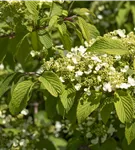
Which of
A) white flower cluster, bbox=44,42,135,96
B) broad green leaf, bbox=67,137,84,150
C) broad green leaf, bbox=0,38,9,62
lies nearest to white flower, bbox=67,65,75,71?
white flower cluster, bbox=44,42,135,96

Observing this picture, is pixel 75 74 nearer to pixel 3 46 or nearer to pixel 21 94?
pixel 21 94

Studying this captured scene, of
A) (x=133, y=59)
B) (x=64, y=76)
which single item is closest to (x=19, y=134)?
(x=64, y=76)

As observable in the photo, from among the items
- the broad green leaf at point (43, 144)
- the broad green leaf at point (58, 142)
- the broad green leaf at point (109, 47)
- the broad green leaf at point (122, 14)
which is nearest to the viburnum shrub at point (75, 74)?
the broad green leaf at point (109, 47)

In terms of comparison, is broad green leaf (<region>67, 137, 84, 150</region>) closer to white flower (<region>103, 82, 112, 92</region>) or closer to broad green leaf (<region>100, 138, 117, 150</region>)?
broad green leaf (<region>100, 138, 117, 150</region>)

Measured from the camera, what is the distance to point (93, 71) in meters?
2.05

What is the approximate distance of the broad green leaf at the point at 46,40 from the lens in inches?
94.9

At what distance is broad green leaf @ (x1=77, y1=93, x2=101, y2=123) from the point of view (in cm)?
204

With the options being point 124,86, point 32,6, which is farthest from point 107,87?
point 32,6

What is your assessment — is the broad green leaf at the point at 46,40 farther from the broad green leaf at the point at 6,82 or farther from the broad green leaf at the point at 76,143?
the broad green leaf at the point at 76,143

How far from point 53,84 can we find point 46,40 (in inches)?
16.1

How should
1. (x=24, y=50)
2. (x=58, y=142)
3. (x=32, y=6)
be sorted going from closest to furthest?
(x=32, y=6) < (x=24, y=50) < (x=58, y=142)

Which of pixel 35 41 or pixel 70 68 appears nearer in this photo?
pixel 70 68

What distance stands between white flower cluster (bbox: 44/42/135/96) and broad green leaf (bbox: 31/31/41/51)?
33 cm

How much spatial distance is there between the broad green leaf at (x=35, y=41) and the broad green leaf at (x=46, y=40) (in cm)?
4
